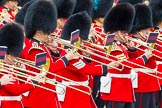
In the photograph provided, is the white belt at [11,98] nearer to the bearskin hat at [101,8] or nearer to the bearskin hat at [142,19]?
the bearskin hat at [142,19]

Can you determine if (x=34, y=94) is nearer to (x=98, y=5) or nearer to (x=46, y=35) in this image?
(x=46, y=35)

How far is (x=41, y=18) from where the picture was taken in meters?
5.74

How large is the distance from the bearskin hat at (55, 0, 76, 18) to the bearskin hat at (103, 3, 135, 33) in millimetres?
765

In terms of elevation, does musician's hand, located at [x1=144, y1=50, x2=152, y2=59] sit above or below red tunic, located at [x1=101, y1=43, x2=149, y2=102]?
above

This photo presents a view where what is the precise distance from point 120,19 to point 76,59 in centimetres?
102

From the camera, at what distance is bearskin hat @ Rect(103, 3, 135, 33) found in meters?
6.40

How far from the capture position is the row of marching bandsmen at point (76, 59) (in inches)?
205

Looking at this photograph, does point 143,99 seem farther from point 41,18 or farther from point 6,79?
point 6,79

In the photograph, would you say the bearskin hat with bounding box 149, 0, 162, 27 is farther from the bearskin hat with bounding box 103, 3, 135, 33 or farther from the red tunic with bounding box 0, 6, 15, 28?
the red tunic with bounding box 0, 6, 15, 28

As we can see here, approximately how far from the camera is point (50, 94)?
18.2 feet

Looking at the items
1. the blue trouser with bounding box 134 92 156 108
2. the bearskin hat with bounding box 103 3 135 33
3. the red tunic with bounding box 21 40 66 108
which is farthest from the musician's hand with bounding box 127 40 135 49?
the red tunic with bounding box 21 40 66 108

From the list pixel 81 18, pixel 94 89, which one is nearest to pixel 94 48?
pixel 81 18

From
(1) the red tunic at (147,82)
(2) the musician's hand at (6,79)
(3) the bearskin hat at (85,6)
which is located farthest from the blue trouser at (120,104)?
(3) the bearskin hat at (85,6)

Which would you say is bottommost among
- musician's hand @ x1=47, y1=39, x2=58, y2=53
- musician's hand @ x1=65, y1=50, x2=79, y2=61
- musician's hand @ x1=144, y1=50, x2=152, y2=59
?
musician's hand @ x1=144, y1=50, x2=152, y2=59
